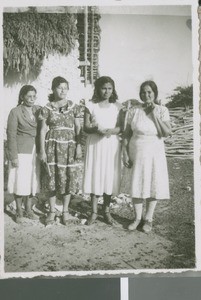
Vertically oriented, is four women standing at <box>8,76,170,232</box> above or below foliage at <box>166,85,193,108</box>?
below

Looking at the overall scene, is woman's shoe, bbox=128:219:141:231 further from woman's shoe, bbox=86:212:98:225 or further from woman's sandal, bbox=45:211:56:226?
woman's sandal, bbox=45:211:56:226

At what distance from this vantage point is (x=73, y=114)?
4.39 feet

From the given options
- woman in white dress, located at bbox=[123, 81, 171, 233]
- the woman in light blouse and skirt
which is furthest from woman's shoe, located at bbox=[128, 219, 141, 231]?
the woman in light blouse and skirt

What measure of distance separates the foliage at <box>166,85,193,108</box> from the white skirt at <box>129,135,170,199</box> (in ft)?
0.33

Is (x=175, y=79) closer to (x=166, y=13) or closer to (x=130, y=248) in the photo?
(x=166, y=13)

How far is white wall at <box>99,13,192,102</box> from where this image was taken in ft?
4.36

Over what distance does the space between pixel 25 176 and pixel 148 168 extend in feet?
1.04

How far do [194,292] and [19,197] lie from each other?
1.64ft

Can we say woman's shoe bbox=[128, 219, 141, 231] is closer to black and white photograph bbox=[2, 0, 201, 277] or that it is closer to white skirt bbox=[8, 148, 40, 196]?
black and white photograph bbox=[2, 0, 201, 277]

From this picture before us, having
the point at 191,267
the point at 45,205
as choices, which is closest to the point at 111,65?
the point at 45,205

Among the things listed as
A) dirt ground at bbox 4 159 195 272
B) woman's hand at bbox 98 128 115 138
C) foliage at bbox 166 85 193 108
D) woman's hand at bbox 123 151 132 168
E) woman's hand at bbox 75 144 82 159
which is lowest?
dirt ground at bbox 4 159 195 272

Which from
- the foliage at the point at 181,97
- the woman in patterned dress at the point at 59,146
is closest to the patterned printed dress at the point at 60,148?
the woman in patterned dress at the point at 59,146

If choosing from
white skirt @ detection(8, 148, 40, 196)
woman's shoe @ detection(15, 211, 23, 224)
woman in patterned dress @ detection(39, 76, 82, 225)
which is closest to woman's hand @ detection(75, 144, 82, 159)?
woman in patterned dress @ detection(39, 76, 82, 225)

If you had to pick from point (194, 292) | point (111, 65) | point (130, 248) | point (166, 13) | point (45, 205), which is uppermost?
point (166, 13)
